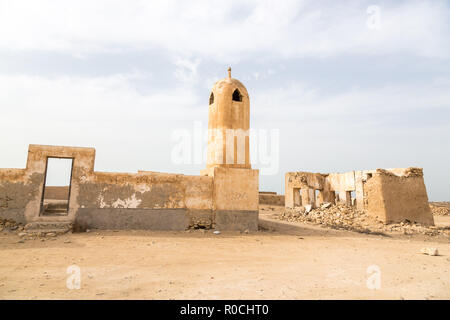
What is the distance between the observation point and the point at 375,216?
1278cm

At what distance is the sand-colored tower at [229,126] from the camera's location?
32.3ft

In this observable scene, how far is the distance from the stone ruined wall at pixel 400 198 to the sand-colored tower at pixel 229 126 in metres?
6.77

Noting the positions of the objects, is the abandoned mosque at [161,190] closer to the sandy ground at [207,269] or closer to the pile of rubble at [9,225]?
the pile of rubble at [9,225]

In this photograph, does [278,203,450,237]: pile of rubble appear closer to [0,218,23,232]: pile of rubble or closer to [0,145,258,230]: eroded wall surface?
[0,145,258,230]: eroded wall surface

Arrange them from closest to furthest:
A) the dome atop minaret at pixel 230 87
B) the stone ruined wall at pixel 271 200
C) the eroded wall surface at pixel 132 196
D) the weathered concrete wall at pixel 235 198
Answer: the eroded wall surface at pixel 132 196 → the weathered concrete wall at pixel 235 198 → the dome atop minaret at pixel 230 87 → the stone ruined wall at pixel 271 200

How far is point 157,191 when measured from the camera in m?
8.88

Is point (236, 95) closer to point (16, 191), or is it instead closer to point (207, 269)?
point (207, 269)

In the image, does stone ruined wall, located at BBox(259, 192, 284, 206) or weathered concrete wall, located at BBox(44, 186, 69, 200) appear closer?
weathered concrete wall, located at BBox(44, 186, 69, 200)

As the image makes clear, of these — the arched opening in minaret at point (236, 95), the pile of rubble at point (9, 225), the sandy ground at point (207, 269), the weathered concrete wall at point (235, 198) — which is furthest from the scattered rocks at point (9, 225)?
the arched opening in minaret at point (236, 95)

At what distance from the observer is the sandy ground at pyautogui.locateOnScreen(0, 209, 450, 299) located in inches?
132

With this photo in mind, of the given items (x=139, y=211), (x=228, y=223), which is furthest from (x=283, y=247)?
(x=139, y=211)

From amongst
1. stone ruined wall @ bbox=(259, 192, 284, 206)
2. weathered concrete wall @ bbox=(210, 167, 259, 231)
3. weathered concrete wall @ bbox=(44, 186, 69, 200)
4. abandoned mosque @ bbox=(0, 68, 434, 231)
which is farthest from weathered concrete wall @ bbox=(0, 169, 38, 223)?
stone ruined wall @ bbox=(259, 192, 284, 206)

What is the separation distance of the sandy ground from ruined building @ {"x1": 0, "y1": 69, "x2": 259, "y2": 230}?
947 mm
